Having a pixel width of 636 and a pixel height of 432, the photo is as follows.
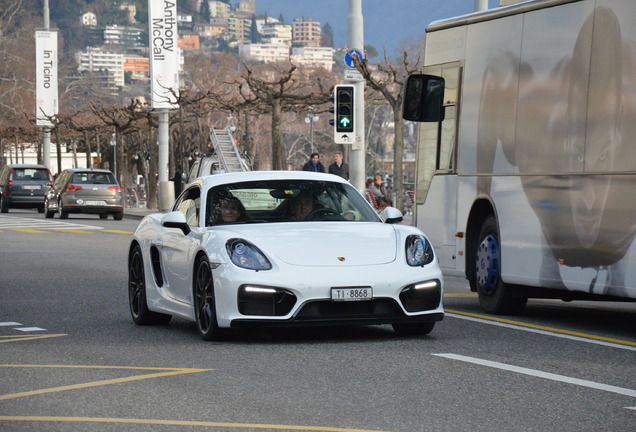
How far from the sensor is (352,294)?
10.5 metres

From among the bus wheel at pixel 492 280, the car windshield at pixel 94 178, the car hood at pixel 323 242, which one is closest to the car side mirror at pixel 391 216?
the car hood at pixel 323 242

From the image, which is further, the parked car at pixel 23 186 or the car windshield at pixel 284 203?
the parked car at pixel 23 186

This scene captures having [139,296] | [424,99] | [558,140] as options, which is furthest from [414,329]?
[424,99]

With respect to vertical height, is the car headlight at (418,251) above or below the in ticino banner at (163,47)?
below

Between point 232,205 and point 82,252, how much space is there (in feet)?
48.2

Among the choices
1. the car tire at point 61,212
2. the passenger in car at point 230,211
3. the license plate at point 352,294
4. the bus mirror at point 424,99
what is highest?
the bus mirror at point 424,99

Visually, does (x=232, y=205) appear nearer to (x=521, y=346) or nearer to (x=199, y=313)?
(x=199, y=313)

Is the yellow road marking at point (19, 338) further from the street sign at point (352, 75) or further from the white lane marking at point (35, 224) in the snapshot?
the white lane marking at point (35, 224)

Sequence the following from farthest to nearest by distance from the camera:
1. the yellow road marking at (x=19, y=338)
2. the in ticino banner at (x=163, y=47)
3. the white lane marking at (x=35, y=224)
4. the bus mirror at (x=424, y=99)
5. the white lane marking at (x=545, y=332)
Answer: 1. the in ticino banner at (x=163, y=47)
2. the white lane marking at (x=35, y=224)
3. the bus mirror at (x=424, y=99)
4. the yellow road marking at (x=19, y=338)
5. the white lane marking at (x=545, y=332)

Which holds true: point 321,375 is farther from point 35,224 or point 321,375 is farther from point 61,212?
point 61,212

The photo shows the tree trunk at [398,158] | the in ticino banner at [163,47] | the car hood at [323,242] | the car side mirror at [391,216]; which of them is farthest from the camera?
the in ticino banner at [163,47]

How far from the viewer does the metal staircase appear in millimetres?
46312

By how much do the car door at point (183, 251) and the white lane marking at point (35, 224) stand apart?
1032 inches

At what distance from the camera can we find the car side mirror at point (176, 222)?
1147cm
